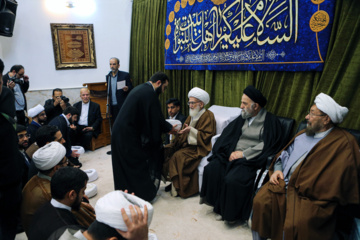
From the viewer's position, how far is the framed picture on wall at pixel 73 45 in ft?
17.5

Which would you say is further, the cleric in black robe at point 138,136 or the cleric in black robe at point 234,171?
the cleric in black robe at point 138,136

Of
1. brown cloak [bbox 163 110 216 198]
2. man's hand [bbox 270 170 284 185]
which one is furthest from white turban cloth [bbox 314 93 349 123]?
brown cloak [bbox 163 110 216 198]

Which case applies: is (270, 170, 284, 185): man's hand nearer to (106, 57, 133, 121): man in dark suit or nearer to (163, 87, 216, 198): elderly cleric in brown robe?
(163, 87, 216, 198): elderly cleric in brown robe

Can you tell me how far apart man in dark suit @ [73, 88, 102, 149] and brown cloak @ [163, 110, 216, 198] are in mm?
1999

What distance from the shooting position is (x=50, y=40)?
529 centimetres

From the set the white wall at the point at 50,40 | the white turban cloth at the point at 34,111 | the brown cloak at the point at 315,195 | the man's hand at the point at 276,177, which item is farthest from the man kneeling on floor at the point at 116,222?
the white wall at the point at 50,40

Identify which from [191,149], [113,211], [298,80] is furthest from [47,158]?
[298,80]

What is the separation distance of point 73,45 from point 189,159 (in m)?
4.26

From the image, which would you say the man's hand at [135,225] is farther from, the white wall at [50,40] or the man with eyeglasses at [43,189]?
the white wall at [50,40]

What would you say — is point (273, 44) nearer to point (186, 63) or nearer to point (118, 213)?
point (186, 63)

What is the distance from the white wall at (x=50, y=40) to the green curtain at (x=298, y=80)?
149 cm

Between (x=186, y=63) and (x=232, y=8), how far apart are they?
118cm

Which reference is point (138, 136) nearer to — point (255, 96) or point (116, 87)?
point (255, 96)

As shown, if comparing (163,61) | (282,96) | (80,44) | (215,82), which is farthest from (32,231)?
(80,44)
